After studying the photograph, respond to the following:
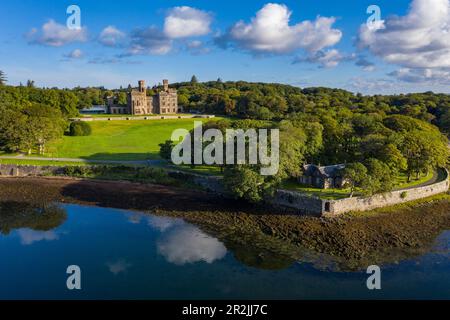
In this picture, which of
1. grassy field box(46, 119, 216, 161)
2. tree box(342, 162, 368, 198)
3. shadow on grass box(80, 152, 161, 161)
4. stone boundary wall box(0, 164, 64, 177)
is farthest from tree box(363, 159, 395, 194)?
stone boundary wall box(0, 164, 64, 177)

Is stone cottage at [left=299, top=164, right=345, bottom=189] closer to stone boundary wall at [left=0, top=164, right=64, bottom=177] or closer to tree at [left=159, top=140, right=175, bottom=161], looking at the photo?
tree at [left=159, top=140, right=175, bottom=161]

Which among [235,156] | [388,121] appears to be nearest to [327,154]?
[235,156]

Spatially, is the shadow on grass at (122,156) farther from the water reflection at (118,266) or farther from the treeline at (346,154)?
the water reflection at (118,266)

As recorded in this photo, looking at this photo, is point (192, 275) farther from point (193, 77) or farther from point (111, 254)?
point (193, 77)

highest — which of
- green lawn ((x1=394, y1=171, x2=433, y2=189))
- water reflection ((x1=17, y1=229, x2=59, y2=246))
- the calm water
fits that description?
green lawn ((x1=394, y1=171, x2=433, y2=189))

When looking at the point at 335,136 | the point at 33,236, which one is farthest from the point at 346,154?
the point at 33,236
